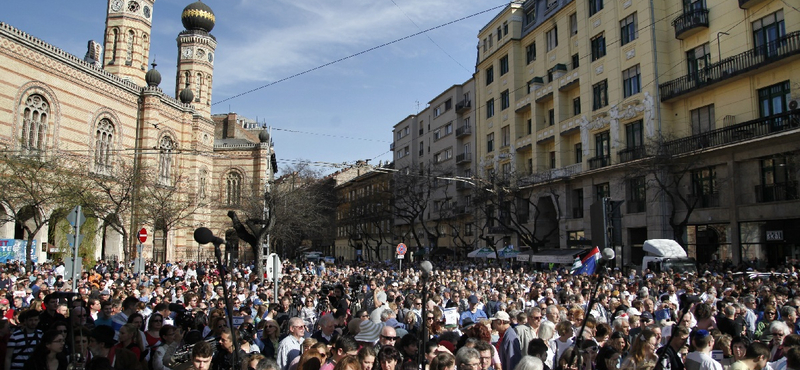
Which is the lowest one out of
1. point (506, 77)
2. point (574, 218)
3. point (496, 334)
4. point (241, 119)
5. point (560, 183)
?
point (496, 334)

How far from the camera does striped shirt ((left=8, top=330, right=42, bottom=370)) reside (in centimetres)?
704

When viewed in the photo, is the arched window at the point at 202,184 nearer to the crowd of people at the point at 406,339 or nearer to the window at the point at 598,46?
the window at the point at 598,46

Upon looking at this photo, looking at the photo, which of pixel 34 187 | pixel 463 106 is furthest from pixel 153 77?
pixel 463 106

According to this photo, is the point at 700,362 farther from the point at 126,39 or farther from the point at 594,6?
the point at 126,39

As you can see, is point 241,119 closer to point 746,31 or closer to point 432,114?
point 432,114

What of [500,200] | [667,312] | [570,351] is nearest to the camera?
[570,351]

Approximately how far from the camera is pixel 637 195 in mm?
32125

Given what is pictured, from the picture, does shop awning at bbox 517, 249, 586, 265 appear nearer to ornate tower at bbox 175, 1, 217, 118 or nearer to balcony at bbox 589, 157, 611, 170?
balcony at bbox 589, 157, 611, 170

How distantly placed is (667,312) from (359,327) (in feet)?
20.2

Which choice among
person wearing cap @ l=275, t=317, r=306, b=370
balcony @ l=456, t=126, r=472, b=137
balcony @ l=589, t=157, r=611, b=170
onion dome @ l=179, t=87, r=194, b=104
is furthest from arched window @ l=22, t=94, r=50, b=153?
balcony @ l=456, t=126, r=472, b=137

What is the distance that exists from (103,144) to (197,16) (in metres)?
21.1

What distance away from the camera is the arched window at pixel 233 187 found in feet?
191

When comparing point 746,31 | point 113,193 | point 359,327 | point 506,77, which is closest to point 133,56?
point 113,193

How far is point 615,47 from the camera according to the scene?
33.8 m
